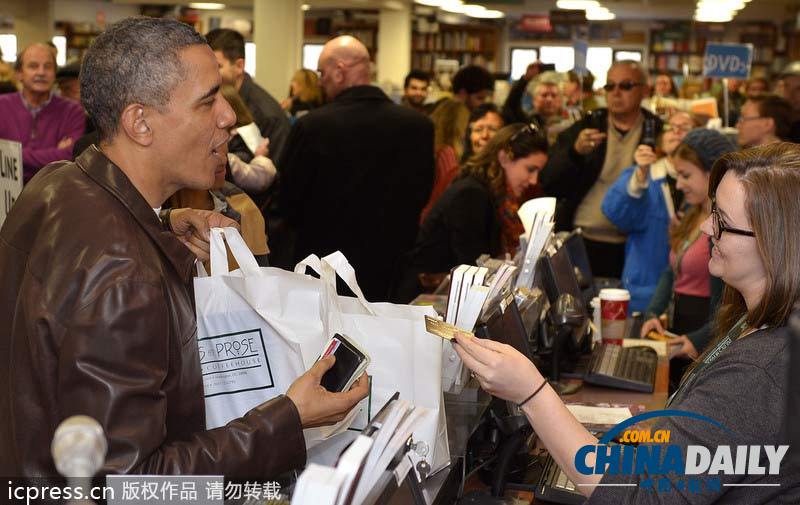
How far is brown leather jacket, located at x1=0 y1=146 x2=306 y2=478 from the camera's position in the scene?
53.8 inches

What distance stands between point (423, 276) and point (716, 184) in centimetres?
221

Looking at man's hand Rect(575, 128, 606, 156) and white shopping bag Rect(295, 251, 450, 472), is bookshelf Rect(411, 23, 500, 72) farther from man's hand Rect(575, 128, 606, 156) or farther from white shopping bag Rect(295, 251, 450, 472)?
white shopping bag Rect(295, 251, 450, 472)

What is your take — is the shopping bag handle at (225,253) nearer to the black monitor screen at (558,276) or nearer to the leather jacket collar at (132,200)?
the leather jacket collar at (132,200)

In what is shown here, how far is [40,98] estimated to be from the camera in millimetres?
5336

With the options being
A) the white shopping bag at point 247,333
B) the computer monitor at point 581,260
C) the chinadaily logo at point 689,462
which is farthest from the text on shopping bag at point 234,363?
the computer monitor at point 581,260

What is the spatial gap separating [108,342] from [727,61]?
7.08 meters

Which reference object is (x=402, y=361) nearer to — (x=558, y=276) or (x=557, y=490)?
(x=557, y=490)

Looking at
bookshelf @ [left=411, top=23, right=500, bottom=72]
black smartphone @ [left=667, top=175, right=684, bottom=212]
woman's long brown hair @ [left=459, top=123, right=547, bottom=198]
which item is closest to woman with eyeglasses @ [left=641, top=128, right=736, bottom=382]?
woman's long brown hair @ [left=459, top=123, right=547, bottom=198]

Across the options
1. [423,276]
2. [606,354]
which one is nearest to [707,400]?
[606,354]

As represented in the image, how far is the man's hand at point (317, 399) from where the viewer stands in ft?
5.16

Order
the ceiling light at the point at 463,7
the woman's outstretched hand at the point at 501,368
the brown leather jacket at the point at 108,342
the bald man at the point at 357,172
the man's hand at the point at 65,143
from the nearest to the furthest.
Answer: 1. the brown leather jacket at the point at 108,342
2. the woman's outstretched hand at the point at 501,368
3. the bald man at the point at 357,172
4. the man's hand at the point at 65,143
5. the ceiling light at the point at 463,7

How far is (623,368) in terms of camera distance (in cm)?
310

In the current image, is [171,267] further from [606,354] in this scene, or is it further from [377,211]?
[377,211]

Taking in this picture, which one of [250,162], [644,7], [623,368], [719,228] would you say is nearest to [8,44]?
[644,7]
